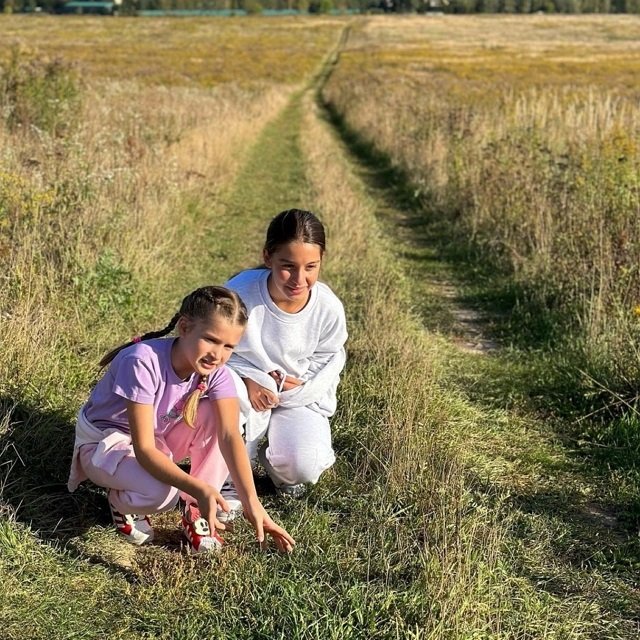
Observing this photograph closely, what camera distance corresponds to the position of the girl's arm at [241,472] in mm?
2600

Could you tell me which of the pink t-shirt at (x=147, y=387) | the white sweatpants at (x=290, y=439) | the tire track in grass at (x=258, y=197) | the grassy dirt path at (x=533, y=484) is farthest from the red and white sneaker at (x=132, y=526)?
the tire track in grass at (x=258, y=197)

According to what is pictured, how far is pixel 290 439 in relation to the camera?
3287 mm

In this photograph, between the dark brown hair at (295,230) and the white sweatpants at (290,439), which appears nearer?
the dark brown hair at (295,230)

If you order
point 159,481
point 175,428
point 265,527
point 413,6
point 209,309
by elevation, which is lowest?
point 265,527

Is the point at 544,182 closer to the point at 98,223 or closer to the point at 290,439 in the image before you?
the point at 98,223

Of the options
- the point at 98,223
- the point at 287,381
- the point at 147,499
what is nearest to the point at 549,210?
the point at 98,223

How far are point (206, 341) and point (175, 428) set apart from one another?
0.46m

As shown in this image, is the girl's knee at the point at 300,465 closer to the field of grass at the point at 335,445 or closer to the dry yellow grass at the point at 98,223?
the field of grass at the point at 335,445

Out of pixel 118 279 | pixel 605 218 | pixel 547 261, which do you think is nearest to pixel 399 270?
pixel 547 261

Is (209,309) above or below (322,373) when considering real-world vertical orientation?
above

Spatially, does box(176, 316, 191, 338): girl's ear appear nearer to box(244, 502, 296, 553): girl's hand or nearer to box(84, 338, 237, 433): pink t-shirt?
box(84, 338, 237, 433): pink t-shirt

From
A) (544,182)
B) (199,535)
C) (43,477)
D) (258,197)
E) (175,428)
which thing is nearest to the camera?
(199,535)

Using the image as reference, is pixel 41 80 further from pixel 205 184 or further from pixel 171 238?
pixel 171 238

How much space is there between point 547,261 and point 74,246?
3737mm
